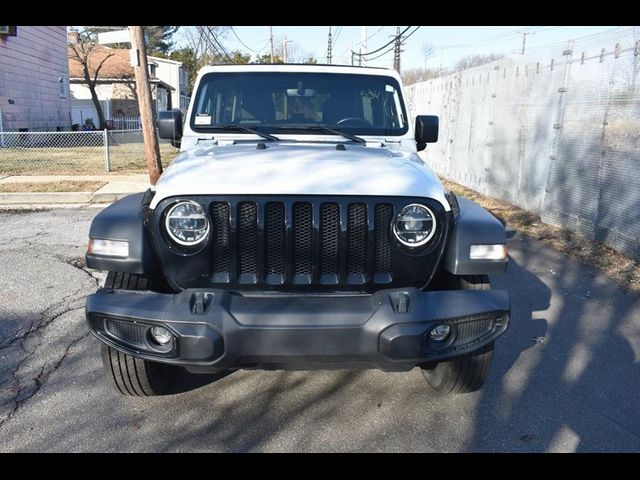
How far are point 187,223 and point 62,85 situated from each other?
27347 mm

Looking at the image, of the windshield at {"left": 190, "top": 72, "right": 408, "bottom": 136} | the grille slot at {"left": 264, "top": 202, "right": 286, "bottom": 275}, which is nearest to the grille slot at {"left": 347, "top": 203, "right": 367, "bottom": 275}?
the grille slot at {"left": 264, "top": 202, "right": 286, "bottom": 275}

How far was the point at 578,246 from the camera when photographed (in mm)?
6668

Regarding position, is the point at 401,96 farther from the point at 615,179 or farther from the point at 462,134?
the point at 462,134

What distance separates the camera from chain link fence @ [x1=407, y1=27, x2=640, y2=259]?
6012mm

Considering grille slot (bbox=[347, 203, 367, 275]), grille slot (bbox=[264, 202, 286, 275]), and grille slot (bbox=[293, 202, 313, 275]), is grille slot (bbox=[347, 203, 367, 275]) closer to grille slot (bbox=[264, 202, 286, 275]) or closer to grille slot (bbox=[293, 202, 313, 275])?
grille slot (bbox=[293, 202, 313, 275])

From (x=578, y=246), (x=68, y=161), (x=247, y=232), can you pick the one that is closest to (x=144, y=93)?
(x=68, y=161)

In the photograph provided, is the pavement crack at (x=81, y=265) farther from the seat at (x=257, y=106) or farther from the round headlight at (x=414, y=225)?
the round headlight at (x=414, y=225)

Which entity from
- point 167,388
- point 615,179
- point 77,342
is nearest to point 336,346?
point 167,388

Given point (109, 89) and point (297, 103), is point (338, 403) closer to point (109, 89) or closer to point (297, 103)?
point (297, 103)

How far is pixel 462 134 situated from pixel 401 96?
8596 mm

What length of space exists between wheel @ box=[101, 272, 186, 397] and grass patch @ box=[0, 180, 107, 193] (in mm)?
8053

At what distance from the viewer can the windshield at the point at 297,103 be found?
399 cm

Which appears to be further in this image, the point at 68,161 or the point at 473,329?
the point at 68,161

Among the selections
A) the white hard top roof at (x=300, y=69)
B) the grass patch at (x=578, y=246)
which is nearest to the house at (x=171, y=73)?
the grass patch at (x=578, y=246)
